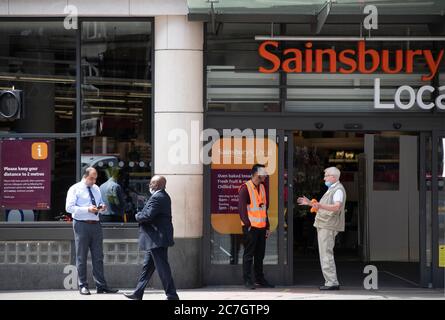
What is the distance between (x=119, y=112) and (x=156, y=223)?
2570mm

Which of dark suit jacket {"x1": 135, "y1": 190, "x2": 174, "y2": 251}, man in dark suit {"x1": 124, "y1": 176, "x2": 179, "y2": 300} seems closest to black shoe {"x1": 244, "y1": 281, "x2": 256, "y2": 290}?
man in dark suit {"x1": 124, "y1": 176, "x2": 179, "y2": 300}

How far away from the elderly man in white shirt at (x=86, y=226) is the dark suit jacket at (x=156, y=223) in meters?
1.25

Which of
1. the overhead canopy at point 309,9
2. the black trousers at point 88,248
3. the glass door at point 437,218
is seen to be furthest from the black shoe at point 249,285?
the overhead canopy at point 309,9

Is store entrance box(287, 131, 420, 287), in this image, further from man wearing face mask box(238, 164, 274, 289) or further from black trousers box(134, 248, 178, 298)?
black trousers box(134, 248, 178, 298)

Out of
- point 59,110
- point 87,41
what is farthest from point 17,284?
point 87,41

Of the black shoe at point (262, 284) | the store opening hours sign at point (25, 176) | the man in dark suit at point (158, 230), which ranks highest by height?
the store opening hours sign at point (25, 176)

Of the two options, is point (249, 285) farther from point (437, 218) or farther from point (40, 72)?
point (40, 72)

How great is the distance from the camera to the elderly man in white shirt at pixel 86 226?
12.1m

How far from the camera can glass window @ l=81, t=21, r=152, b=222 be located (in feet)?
42.3

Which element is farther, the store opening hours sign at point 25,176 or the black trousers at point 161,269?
the store opening hours sign at point 25,176

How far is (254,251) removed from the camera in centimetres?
1262

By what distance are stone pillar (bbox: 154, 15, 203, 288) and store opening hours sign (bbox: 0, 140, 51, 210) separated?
→ 1.79 meters

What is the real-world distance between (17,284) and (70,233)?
44.4 inches

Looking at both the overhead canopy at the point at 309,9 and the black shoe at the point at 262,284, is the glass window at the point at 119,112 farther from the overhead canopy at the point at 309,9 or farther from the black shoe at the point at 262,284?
the black shoe at the point at 262,284
